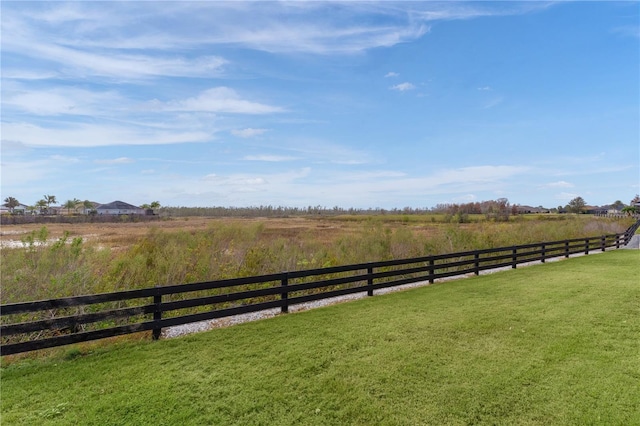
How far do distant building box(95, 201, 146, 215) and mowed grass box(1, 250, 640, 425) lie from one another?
3152 inches

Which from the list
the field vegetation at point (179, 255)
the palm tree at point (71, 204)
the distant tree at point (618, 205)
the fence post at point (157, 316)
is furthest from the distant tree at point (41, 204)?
the distant tree at point (618, 205)

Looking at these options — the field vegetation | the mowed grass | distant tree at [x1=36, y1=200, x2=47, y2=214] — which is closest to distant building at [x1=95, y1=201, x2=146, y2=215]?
distant tree at [x1=36, y1=200, x2=47, y2=214]

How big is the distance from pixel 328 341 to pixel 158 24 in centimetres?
892

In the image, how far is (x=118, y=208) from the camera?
78.4 m

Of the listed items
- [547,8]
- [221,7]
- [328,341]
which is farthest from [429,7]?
[328,341]

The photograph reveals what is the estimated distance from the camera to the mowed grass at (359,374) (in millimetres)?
3486

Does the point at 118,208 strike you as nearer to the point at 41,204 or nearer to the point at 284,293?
the point at 41,204

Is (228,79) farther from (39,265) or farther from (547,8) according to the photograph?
(547,8)

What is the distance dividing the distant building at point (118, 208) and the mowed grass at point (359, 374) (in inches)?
3152

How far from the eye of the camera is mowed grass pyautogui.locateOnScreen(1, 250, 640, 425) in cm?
349

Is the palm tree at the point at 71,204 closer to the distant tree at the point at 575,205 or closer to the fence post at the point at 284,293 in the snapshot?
the fence post at the point at 284,293

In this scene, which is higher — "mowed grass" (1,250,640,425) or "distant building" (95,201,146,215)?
"distant building" (95,201,146,215)

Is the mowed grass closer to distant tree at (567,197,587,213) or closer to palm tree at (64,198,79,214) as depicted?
palm tree at (64,198,79,214)

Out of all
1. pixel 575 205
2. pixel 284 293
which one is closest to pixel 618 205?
pixel 575 205
